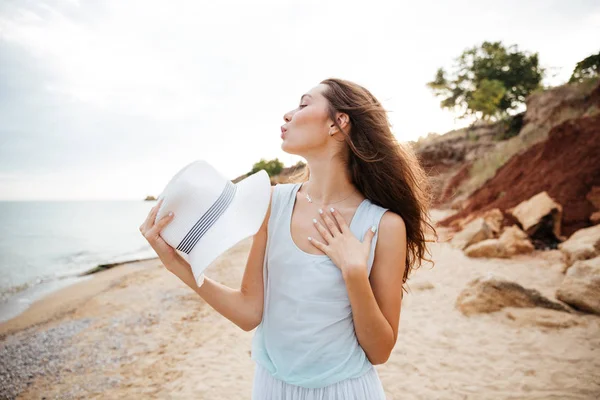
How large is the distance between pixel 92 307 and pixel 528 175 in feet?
49.1

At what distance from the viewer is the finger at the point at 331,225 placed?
1.48m

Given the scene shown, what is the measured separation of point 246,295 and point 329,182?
0.74 m

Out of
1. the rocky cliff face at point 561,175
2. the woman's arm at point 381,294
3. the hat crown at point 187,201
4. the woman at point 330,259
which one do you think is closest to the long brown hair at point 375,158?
the woman at point 330,259

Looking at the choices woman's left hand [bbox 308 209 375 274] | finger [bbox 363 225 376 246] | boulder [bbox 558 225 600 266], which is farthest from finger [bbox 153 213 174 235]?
boulder [bbox 558 225 600 266]

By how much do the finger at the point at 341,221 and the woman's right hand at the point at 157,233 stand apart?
2.43ft

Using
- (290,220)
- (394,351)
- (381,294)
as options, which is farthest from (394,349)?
(290,220)

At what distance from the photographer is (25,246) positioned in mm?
23656

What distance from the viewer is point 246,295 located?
164 cm

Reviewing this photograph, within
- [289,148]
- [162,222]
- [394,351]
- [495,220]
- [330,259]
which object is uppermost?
[289,148]

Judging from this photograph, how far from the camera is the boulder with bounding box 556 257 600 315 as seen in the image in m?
5.07

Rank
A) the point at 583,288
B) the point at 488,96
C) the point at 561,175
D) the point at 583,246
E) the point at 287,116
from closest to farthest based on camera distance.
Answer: the point at 287,116 < the point at 583,288 < the point at 583,246 < the point at 561,175 < the point at 488,96

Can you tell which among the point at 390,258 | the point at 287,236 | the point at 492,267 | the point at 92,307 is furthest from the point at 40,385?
the point at 492,267

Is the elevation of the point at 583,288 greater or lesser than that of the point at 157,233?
lesser

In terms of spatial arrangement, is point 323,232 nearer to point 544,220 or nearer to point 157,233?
point 157,233
